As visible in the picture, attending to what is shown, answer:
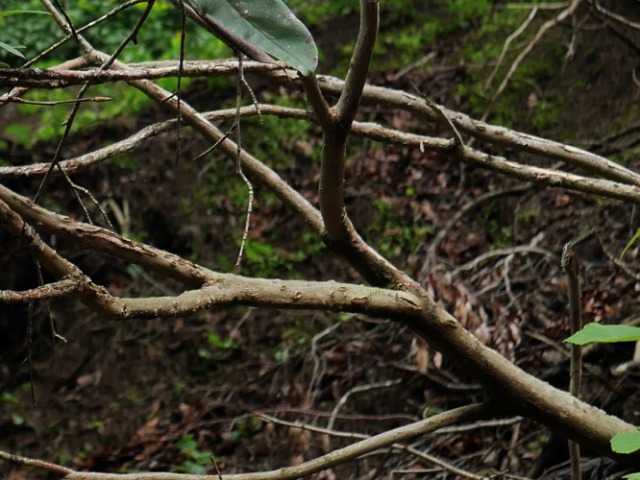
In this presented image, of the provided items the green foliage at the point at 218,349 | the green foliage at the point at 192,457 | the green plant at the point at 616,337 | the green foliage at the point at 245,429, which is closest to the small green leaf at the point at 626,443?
the green plant at the point at 616,337

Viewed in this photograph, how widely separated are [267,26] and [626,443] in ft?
2.96

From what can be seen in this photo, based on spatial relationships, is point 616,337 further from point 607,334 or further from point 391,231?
point 391,231

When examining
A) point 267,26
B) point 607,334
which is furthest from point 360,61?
point 607,334

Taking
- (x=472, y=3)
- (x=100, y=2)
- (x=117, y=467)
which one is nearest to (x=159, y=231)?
(x=117, y=467)

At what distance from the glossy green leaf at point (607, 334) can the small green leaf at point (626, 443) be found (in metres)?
0.18

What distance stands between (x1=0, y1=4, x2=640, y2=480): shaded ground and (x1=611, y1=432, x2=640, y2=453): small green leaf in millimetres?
1559

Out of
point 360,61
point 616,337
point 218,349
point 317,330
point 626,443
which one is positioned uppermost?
point 360,61

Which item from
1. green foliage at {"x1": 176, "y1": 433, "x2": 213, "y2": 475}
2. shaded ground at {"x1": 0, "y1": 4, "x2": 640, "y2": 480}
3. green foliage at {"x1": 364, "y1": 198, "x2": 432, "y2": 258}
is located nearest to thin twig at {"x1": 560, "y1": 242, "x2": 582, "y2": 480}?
shaded ground at {"x1": 0, "y1": 4, "x2": 640, "y2": 480}

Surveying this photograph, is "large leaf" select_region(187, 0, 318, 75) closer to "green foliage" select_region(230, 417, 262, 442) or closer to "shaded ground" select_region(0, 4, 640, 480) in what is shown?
"shaded ground" select_region(0, 4, 640, 480)

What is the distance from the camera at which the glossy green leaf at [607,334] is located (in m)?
1.22

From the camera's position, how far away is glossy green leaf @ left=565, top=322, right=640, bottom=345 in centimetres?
122

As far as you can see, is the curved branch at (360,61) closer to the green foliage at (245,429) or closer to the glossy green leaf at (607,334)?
the glossy green leaf at (607,334)

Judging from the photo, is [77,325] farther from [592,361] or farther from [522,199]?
[592,361]

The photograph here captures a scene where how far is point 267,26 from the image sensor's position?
103 centimetres
